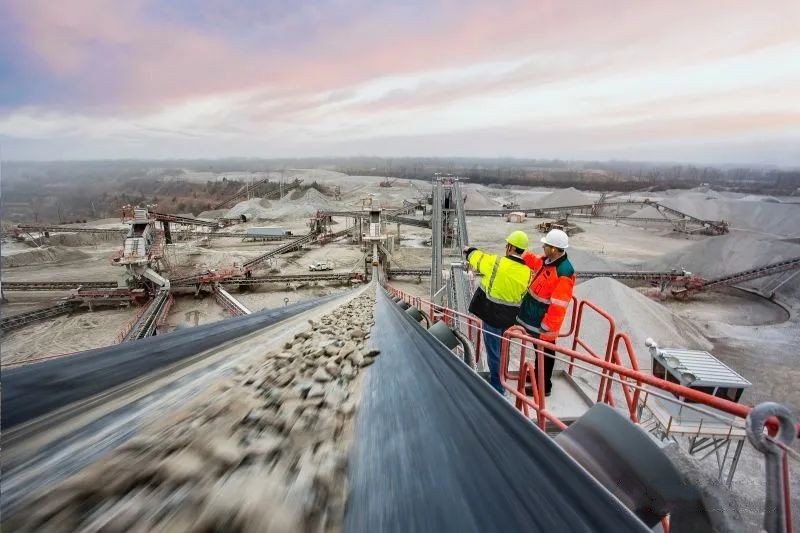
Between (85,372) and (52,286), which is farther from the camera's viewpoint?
(52,286)

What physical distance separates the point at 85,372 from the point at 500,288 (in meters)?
3.51

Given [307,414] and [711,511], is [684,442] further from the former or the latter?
[307,414]

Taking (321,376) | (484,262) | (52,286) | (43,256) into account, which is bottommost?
(52,286)

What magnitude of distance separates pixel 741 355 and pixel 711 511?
539 inches

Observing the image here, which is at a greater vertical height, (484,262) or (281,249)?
(484,262)

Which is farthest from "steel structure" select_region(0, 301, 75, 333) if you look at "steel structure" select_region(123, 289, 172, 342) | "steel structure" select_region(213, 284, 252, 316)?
"steel structure" select_region(213, 284, 252, 316)

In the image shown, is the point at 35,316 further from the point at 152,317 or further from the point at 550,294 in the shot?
the point at 550,294

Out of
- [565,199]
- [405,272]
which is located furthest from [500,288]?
[565,199]

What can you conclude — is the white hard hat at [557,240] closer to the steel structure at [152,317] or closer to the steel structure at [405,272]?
the steel structure at [152,317]

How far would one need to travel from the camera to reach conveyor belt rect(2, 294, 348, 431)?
1.87 m

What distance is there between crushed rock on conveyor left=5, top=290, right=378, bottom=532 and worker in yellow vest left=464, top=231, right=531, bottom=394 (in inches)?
93.3

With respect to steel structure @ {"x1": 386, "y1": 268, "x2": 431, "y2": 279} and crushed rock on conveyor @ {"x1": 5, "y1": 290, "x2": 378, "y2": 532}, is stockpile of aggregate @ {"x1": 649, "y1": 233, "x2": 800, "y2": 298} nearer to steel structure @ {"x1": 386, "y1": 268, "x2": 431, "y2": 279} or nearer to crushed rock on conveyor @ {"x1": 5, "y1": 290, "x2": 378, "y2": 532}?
steel structure @ {"x1": 386, "y1": 268, "x2": 431, "y2": 279}

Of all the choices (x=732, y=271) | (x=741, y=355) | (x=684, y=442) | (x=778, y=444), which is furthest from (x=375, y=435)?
(x=732, y=271)

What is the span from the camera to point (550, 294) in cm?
391
